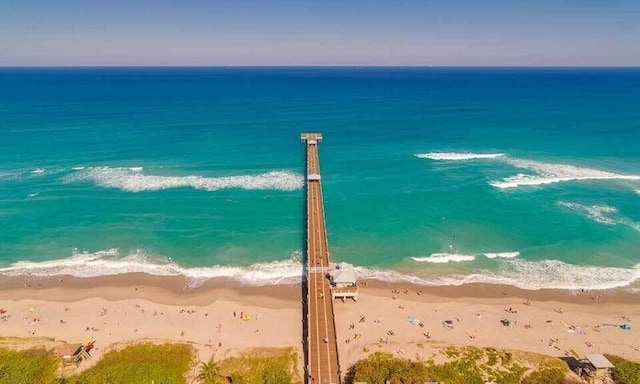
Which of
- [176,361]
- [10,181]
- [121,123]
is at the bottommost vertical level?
[176,361]

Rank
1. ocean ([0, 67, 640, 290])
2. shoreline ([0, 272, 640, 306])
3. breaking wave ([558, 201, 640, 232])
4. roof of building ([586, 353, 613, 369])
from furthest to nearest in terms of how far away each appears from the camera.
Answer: breaking wave ([558, 201, 640, 232]) < ocean ([0, 67, 640, 290]) < shoreline ([0, 272, 640, 306]) < roof of building ([586, 353, 613, 369])

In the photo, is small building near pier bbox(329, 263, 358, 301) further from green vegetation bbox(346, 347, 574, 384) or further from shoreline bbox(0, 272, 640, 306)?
green vegetation bbox(346, 347, 574, 384)

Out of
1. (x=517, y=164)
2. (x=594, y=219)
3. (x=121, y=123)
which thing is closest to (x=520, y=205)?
(x=594, y=219)

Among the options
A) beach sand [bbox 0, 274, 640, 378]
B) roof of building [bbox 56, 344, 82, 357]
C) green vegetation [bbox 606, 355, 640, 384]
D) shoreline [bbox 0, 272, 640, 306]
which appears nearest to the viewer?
green vegetation [bbox 606, 355, 640, 384]

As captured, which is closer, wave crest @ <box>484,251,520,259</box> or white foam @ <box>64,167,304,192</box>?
wave crest @ <box>484,251,520,259</box>

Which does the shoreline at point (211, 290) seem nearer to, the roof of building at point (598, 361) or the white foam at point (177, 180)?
the roof of building at point (598, 361)

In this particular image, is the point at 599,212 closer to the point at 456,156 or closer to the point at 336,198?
the point at 456,156

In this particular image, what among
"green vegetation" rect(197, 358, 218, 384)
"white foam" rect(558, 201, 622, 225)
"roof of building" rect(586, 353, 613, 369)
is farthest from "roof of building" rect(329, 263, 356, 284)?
"white foam" rect(558, 201, 622, 225)

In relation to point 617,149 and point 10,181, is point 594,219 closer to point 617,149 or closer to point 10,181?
point 617,149
